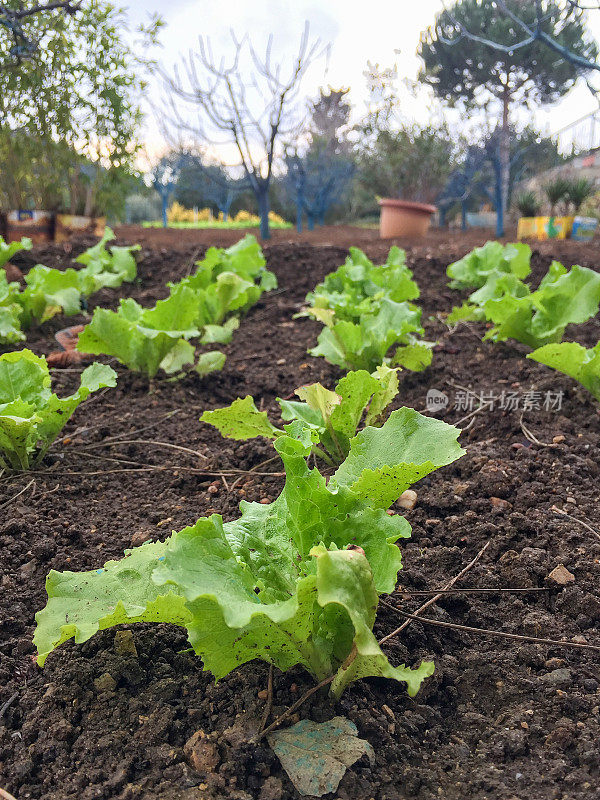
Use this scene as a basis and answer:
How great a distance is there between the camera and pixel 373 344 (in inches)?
124

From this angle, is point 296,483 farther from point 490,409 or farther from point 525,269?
point 525,269

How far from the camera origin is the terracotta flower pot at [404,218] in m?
10.6

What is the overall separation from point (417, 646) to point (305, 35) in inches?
467

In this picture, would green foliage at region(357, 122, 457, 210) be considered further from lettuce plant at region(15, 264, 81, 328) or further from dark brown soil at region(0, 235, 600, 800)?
dark brown soil at region(0, 235, 600, 800)

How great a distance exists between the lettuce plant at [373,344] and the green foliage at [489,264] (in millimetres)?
1736

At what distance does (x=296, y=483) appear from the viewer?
1.45m

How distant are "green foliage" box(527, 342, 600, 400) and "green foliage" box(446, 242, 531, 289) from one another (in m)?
2.13

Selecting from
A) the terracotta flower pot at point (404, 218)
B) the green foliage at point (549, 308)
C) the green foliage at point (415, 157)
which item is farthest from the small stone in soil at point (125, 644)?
the green foliage at point (415, 157)

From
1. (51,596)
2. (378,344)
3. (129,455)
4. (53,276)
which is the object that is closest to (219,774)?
(51,596)

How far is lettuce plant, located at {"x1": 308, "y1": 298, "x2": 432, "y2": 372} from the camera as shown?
123 inches

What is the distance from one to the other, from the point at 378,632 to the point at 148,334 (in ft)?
6.83

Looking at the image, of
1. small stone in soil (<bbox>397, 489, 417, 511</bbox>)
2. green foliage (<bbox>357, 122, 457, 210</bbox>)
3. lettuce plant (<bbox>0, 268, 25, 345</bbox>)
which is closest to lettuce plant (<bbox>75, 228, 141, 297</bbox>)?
lettuce plant (<bbox>0, 268, 25, 345</bbox>)

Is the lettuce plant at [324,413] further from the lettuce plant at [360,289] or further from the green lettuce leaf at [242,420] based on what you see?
the lettuce plant at [360,289]

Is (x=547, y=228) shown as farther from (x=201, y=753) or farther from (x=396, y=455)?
(x=201, y=753)
